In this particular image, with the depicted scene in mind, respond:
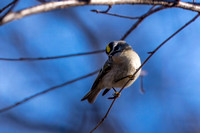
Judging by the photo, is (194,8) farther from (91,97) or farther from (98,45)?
(98,45)

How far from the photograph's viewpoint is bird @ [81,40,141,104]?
Result: 8.66 ft

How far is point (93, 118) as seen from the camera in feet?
16.2

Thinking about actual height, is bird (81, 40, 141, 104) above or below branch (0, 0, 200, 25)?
below

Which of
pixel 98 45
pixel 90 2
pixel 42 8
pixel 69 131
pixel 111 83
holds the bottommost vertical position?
pixel 69 131

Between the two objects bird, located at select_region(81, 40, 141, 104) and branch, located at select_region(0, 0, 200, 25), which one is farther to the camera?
bird, located at select_region(81, 40, 141, 104)

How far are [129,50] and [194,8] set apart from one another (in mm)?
1161

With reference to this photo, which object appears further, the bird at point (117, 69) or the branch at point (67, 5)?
the bird at point (117, 69)

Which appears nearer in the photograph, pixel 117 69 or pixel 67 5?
pixel 67 5

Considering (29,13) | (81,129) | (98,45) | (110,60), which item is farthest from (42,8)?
(98,45)

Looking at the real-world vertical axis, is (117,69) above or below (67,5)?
below

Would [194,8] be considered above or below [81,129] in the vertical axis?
above

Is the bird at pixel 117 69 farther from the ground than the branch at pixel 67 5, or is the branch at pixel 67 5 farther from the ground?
the branch at pixel 67 5

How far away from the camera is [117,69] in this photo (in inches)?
108

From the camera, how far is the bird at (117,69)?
2641 millimetres
